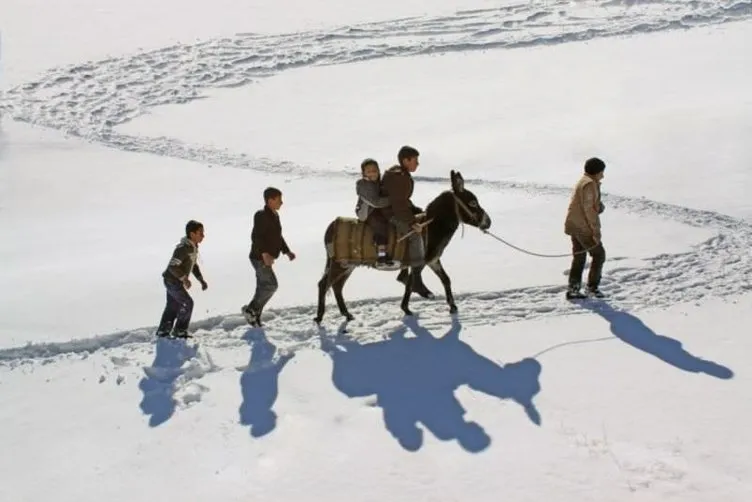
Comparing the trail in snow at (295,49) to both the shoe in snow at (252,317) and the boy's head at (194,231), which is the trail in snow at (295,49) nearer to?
the shoe in snow at (252,317)

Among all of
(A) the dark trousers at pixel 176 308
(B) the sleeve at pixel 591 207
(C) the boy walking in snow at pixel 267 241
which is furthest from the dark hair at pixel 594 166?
(A) the dark trousers at pixel 176 308

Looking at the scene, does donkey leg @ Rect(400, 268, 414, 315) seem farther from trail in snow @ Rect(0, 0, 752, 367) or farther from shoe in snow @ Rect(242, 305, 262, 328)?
shoe in snow @ Rect(242, 305, 262, 328)

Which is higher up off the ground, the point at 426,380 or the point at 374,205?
the point at 374,205

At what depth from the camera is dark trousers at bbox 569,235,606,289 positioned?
11797 mm

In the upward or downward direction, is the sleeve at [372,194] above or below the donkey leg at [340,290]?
above

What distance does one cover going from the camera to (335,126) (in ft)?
78.1

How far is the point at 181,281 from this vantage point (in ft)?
34.2

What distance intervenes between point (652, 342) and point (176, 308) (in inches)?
214

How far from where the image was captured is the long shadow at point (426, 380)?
28.1ft

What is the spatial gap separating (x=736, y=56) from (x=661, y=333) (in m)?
19.3

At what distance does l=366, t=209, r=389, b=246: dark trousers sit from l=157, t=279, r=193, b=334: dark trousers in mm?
2244

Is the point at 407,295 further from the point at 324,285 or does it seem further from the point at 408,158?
the point at 408,158

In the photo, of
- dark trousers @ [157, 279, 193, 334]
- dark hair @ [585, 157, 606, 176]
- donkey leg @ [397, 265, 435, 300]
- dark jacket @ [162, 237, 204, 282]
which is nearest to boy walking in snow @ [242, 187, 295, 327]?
dark jacket @ [162, 237, 204, 282]

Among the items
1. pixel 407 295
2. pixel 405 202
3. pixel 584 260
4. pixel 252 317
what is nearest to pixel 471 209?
pixel 405 202
